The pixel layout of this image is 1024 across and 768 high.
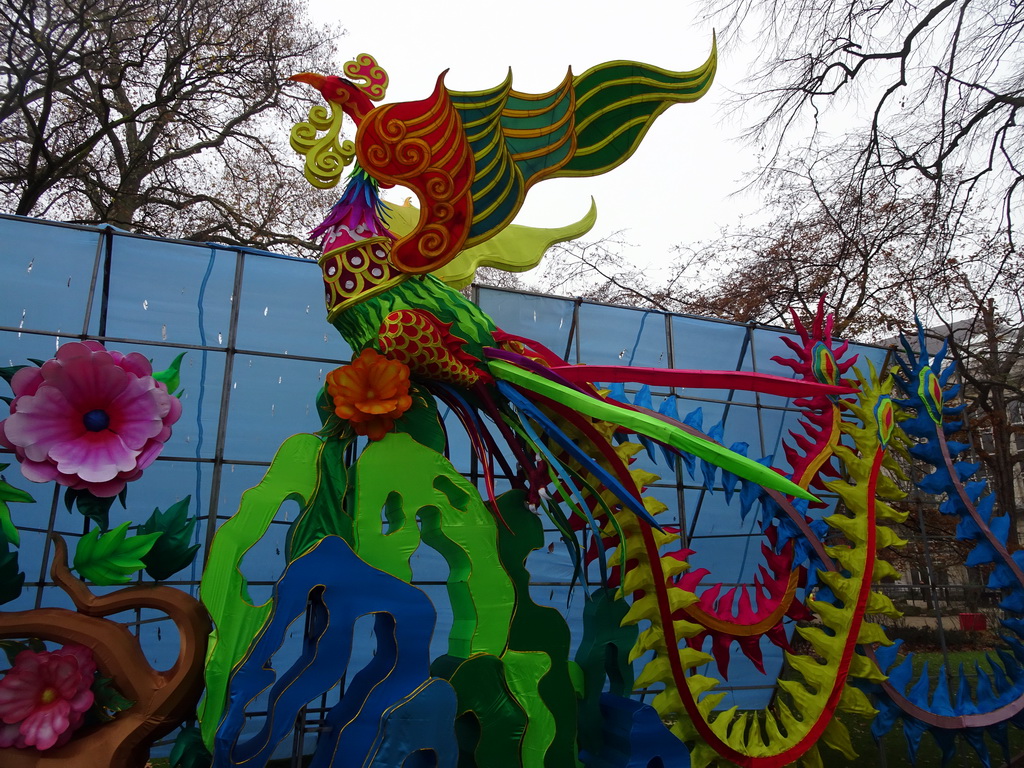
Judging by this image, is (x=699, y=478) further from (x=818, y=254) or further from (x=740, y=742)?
(x=818, y=254)

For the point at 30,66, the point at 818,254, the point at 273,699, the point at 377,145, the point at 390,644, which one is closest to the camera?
the point at 273,699

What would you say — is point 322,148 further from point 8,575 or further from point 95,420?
point 8,575

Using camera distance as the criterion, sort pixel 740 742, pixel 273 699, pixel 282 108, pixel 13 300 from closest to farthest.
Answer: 1. pixel 273 699
2. pixel 740 742
3. pixel 13 300
4. pixel 282 108

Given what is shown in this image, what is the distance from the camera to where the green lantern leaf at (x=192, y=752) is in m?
2.64

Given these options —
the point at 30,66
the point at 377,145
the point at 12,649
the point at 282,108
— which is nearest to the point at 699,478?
the point at 377,145

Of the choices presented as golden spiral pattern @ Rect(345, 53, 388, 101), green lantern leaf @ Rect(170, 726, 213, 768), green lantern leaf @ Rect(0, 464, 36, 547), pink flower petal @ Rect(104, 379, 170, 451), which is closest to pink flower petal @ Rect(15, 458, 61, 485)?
green lantern leaf @ Rect(0, 464, 36, 547)

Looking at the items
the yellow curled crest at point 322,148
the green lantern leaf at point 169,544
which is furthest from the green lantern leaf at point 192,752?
the yellow curled crest at point 322,148

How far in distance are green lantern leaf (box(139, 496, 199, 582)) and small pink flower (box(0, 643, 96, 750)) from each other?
0.41 meters

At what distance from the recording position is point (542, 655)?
2.98 metres

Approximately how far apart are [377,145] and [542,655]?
211cm

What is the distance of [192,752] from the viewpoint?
2.65 meters

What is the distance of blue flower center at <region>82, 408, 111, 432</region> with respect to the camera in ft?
9.37

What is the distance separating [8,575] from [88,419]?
0.62 meters

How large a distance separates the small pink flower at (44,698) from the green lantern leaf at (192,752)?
33 centimetres
